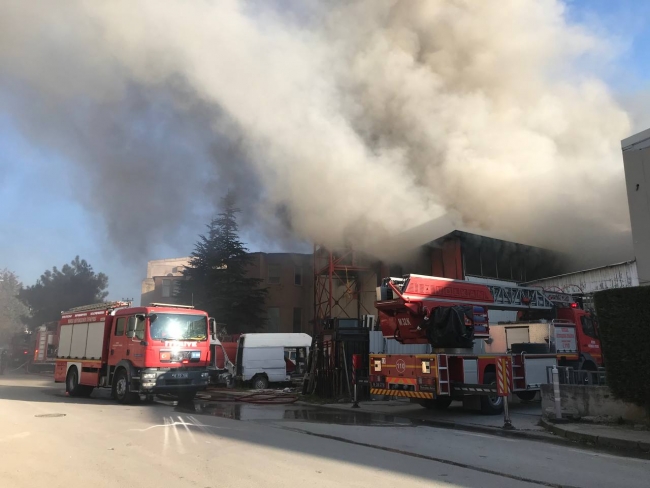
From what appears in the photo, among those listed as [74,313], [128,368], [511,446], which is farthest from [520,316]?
[74,313]

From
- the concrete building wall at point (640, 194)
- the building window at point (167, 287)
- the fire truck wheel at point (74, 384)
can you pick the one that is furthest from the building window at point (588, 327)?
the building window at point (167, 287)

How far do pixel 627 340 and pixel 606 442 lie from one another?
67.9 inches

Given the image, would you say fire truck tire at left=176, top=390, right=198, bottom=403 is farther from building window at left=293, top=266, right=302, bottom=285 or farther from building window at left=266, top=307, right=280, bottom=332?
building window at left=293, top=266, right=302, bottom=285

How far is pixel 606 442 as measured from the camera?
7262mm

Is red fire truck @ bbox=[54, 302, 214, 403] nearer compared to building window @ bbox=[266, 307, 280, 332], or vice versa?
red fire truck @ bbox=[54, 302, 214, 403]

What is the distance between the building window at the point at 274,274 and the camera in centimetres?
3326

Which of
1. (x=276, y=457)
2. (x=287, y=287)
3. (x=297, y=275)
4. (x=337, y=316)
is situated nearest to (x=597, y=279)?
(x=337, y=316)

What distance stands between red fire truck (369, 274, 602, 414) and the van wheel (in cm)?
777

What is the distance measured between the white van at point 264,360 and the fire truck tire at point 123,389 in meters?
5.95

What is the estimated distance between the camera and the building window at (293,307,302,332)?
3300cm

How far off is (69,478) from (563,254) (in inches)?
771

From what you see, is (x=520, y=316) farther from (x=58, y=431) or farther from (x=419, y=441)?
(x=58, y=431)

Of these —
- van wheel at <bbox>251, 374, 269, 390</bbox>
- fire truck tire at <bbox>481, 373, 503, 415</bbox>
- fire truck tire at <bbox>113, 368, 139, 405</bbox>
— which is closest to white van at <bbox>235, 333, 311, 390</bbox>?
van wheel at <bbox>251, 374, 269, 390</bbox>

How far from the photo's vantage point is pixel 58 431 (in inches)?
311
